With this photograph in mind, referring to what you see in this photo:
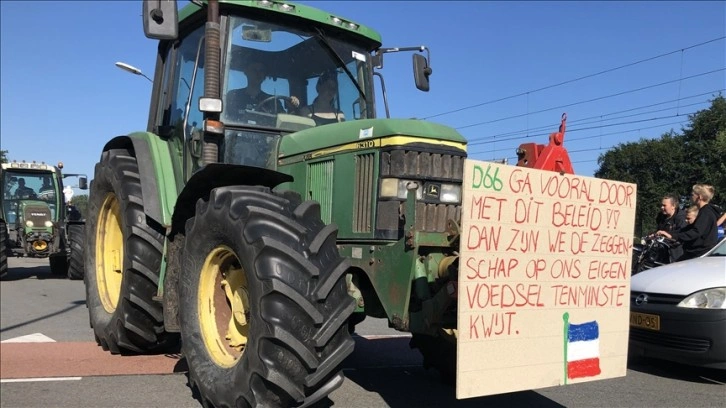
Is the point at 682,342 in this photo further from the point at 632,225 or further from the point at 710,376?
the point at 632,225

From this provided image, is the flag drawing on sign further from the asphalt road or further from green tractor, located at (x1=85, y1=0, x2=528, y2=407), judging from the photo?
the asphalt road

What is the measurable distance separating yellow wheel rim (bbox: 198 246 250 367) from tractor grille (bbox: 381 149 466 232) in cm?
116

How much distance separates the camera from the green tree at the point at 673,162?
3109 centimetres

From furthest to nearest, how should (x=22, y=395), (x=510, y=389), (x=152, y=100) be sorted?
(x=152, y=100) → (x=22, y=395) → (x=510, y=389)

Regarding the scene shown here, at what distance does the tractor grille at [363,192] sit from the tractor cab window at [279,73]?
93 centimetres

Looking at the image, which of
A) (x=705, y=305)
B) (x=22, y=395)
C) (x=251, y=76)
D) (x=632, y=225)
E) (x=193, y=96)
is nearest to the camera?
(x=632, y=225)

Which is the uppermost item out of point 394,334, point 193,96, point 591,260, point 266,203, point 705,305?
point 193,96

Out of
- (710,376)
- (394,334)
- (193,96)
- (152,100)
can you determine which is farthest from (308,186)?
(710,376)

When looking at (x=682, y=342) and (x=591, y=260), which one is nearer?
(x=591, y=260)

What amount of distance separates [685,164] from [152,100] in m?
41.1

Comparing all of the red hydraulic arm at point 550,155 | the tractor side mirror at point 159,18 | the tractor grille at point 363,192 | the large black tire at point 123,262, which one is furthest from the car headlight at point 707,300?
the tractor side mirror at point 159,18

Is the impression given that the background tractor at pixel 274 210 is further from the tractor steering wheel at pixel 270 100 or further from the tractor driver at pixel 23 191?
the tractor driver at pixel 23 191

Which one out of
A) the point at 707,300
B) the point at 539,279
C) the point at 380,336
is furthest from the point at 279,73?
the point at 707,300

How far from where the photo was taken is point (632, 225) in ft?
12.3
